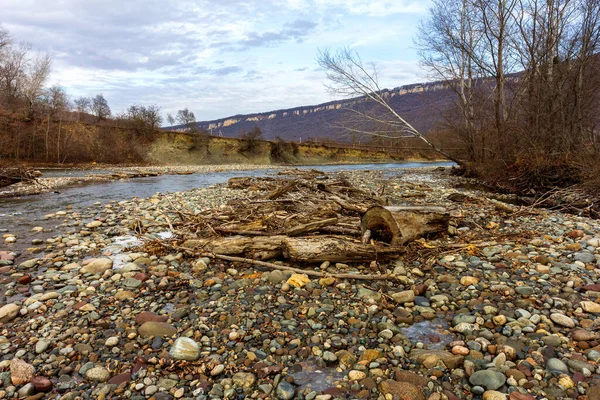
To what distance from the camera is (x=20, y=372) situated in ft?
7.62

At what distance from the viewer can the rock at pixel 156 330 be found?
9.36 feet

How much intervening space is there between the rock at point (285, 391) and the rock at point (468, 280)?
8.01ft

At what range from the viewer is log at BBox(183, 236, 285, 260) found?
181 inches

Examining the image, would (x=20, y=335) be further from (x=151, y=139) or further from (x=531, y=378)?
(x=151, y=139)

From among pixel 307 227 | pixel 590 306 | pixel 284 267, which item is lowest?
pixel 284 267

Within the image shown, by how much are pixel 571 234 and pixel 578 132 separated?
10552 mm

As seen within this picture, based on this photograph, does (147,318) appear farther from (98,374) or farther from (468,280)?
(468,280)

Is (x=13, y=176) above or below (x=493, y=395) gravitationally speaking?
above

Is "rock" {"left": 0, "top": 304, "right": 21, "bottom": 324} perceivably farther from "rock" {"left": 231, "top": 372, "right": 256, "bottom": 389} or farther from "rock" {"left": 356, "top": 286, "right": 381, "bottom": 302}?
"rock" {"left": 356, "top": 286, "right": 381, "bottom": 302}

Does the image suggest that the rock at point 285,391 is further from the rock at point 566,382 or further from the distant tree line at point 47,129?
the distant tree line at point 47,129

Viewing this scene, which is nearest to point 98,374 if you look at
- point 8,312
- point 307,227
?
point 8,312

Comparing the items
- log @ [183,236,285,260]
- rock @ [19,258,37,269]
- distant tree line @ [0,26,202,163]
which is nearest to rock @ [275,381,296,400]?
log @ [183,236,285,260]

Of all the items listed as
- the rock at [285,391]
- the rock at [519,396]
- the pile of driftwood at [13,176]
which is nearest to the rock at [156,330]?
the rock at [285,391]

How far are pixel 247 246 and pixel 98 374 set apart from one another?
2.52m
